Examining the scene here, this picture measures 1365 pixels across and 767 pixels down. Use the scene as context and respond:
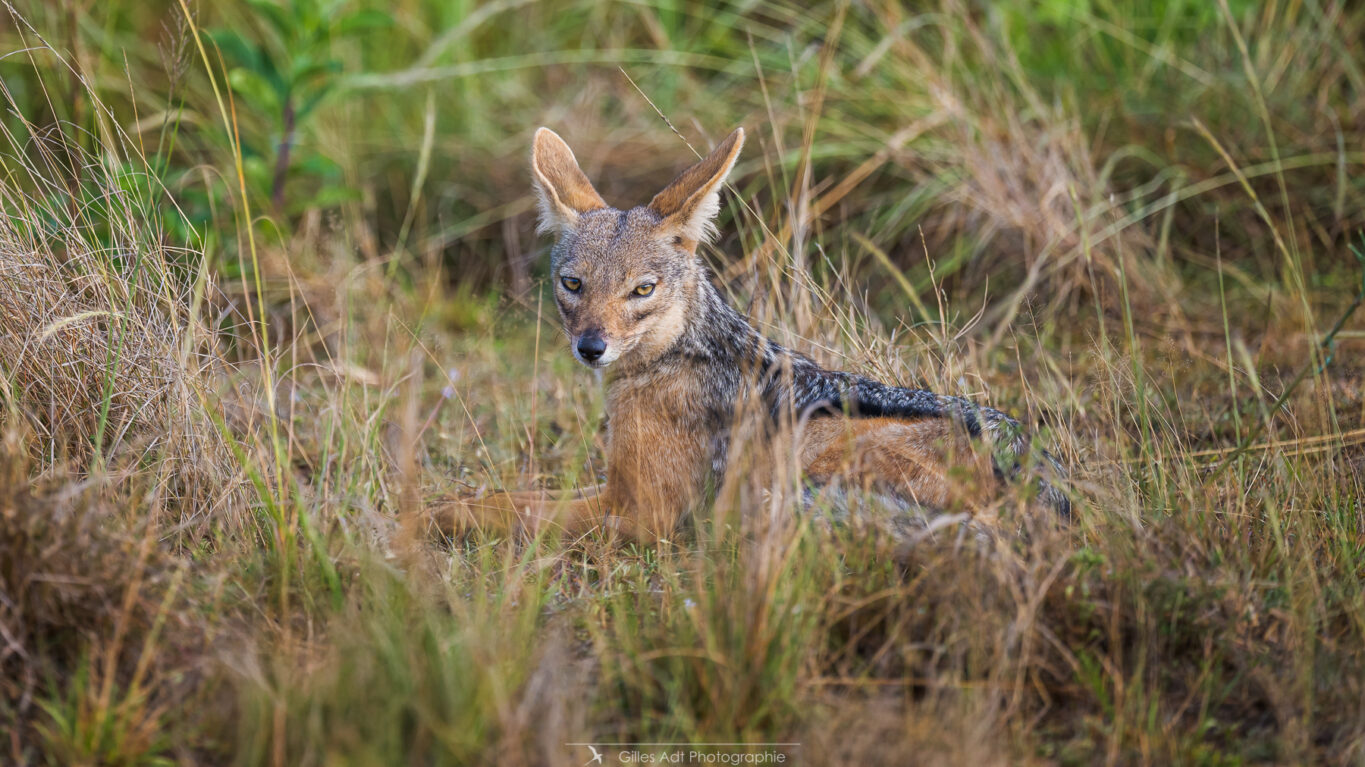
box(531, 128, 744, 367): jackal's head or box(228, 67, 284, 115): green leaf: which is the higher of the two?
box(228, 67, 284, 115): green leaf

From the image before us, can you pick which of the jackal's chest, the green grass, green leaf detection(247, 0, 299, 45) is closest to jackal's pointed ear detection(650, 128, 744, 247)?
the green grass

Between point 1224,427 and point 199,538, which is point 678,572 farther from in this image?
point 1224,427

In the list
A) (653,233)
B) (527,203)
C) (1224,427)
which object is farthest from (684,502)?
(527,203)

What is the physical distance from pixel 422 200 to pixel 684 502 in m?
4.68

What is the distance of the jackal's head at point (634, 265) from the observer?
4.67 metres

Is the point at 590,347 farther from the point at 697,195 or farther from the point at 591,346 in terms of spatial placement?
the point at 697,195

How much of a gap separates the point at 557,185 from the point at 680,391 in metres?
1.24

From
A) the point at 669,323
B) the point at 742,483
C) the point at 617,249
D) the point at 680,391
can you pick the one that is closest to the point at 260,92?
the point at 617,249

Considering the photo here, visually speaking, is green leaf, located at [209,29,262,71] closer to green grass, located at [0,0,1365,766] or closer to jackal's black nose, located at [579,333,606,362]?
green grass, located at [0,0,1365,766]

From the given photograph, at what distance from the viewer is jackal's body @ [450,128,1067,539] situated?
4.23 metres

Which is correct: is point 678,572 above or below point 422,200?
below

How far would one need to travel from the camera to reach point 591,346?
14.9 ft

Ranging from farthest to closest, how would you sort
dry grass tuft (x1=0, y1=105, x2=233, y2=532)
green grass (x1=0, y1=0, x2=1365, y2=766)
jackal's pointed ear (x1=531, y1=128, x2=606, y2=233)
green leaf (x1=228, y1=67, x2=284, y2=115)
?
green leaf (x1=228, y1=67, x2=284, y2=115) → jackal's pointed ear (x1=531, y1=128, x2=606, y2=233) → dry grass tuft (x1=0, y1=105, x2=233, y2=532) → green grass (x1=0, y1=0, x2=1365, y2=766)

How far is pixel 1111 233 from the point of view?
641 cm
